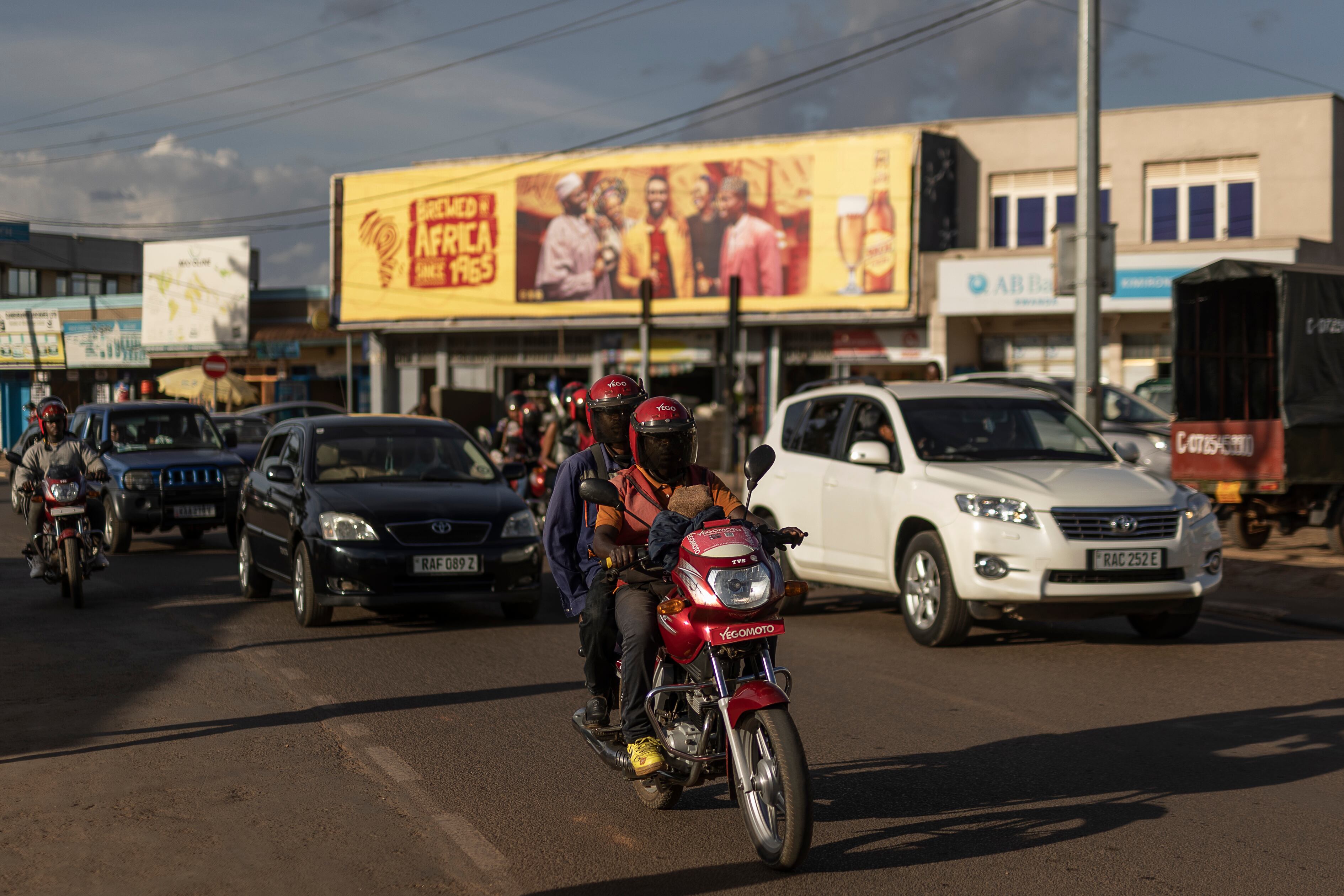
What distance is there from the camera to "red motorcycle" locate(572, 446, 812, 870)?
181 inches

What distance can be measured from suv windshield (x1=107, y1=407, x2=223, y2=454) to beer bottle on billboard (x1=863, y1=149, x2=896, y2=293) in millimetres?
18847

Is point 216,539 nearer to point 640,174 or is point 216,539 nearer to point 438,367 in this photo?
point 640,174

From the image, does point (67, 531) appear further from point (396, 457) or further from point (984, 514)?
point (984, 514)

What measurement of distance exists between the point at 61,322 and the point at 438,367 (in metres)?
19.8

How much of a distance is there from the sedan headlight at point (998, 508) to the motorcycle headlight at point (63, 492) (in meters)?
7.25

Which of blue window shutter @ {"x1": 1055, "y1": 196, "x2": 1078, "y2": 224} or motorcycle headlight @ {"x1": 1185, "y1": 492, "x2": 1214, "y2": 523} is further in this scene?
blue window shutter @ {"x1": 1055, "y1": 196, "x2": 1078, "y2": 224}

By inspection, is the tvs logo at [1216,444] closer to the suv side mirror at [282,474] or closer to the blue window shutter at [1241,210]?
the suv side mirror at [282,474]

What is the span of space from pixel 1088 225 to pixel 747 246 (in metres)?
20.5

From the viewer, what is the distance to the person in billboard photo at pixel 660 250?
36.1 m

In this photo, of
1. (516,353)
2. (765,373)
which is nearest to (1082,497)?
(765,373)

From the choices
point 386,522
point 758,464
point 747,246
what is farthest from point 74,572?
point 747,246

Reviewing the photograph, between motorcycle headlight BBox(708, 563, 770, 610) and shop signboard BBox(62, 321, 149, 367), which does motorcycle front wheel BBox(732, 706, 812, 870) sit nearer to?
motorcycle headlight BBox(708, 563, 770, 610)

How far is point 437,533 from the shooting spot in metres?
10.4

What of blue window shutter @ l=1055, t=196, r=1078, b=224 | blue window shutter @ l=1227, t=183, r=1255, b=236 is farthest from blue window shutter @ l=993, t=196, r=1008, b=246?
blue window shutter @ l=1227, t=183, r=1255, b=236
